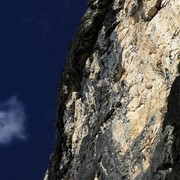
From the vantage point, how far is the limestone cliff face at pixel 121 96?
14.1 m

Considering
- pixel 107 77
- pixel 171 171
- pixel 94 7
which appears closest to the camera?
pixel 171 171

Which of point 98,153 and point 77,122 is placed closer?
point 98,153

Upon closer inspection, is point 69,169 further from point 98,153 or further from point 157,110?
point 157,110

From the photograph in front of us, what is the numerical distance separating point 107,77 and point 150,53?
2242 millimetres

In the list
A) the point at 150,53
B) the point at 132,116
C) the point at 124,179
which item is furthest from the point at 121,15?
the point at 124,179

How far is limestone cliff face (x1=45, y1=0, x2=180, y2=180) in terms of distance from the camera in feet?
46.2

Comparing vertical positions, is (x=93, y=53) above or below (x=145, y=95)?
above

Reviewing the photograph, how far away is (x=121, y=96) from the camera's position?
1673cm

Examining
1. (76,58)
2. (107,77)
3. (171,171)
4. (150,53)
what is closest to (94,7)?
(76,58)

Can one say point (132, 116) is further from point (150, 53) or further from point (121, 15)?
point (121, 15)

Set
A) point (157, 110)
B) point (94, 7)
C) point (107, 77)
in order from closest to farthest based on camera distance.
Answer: point (157, 110), point (107, 77), point (94, 7)

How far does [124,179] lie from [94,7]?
8.25 meters

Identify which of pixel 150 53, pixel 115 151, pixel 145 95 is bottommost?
pixel 115 151

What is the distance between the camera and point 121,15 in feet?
62.8
